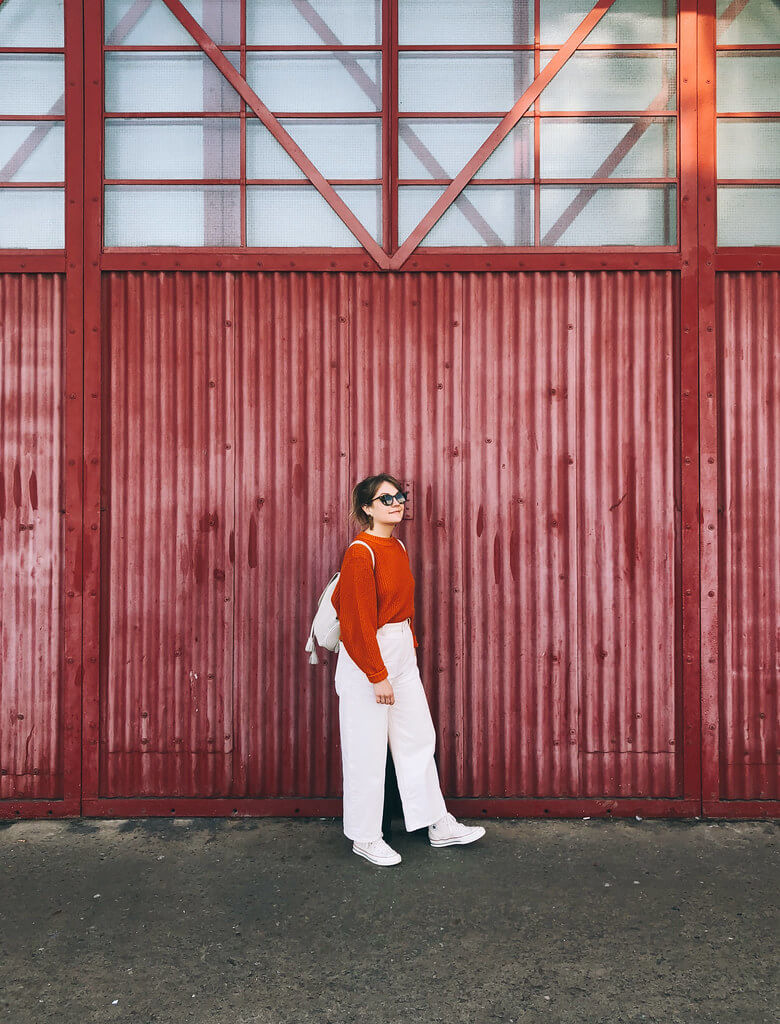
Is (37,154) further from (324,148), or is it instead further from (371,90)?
(371,90)

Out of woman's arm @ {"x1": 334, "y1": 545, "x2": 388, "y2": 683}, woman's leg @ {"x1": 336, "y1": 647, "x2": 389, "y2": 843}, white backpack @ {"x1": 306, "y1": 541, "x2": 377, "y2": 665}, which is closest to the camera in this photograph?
woman's arm @ {"x1": 334, "y1": 545, "x2": 388, "y2": 683}

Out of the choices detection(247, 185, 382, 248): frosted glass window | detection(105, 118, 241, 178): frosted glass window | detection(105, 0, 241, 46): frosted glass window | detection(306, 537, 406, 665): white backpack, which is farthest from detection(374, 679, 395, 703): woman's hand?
detection(105, 0, 241, 46): frosted glass window

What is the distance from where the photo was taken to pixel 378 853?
374 cm

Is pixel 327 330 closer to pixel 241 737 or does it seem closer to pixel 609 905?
pixel 241 737

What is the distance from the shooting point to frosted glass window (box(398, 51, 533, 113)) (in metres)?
4.48

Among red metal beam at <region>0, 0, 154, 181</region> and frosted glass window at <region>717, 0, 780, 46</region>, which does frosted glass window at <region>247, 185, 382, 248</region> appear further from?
frosted glass window at <region>717, 0, 780, 46</region>

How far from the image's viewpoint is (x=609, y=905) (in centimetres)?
335

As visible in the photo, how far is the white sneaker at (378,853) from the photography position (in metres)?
3.71

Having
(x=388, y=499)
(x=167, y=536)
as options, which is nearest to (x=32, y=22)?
(x=167, y=536)

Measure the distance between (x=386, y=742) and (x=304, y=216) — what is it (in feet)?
10.5

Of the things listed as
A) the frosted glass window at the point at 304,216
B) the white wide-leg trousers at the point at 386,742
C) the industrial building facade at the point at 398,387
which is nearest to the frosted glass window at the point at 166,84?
the industrial building facade at the point at 398,387

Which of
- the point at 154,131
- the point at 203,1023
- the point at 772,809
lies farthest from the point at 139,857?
the point at 154,131

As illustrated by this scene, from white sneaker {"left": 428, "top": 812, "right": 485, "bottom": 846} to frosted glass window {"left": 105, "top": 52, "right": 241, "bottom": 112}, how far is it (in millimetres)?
4478

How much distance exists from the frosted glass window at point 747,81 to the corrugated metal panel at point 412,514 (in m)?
1.27
